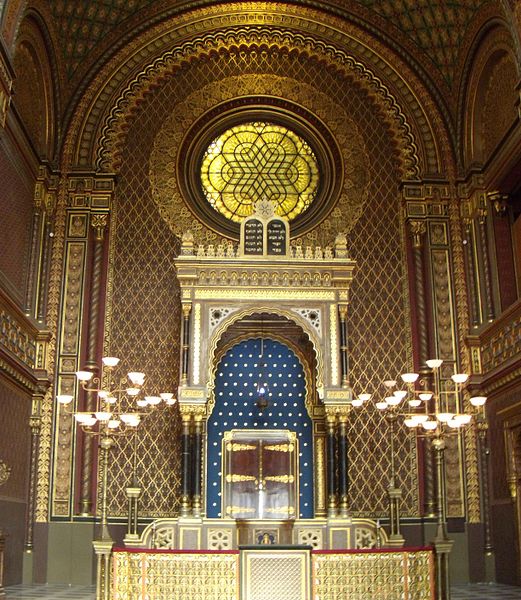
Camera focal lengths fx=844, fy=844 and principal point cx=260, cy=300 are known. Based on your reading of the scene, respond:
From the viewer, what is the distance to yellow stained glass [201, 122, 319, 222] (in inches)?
699

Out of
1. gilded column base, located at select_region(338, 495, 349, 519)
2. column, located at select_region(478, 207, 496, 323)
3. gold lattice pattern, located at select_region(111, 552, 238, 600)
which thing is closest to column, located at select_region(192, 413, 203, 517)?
gilded column base, located at select_region(338, 495, 349, 519)

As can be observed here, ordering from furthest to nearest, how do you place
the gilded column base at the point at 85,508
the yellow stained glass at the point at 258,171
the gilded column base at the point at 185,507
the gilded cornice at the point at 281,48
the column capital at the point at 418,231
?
the yellow stained glass at the point at 258,171
the gilded cornice at the point at 281,48
the column capital at the point at 418,231
the gilded column base at the point at 85,508
the gilded column base at the point at 185,507

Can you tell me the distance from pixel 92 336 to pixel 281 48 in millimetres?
7283

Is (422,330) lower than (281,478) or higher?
higher

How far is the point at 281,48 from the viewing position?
706 inches

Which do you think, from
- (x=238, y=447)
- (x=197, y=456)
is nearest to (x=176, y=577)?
(x=197, y=456)

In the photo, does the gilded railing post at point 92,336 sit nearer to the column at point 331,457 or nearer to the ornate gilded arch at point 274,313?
the ornate gilded arch at point 274,313

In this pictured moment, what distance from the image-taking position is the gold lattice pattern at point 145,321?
1580 centimetres

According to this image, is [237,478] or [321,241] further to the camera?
[321,241]

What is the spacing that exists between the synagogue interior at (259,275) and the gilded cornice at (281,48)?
0.16ft

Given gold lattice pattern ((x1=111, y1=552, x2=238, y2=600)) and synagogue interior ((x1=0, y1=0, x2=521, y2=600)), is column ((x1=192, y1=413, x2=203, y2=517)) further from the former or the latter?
gold lattice pattern ((x1=111, y1=552, x2=238, y2=600))

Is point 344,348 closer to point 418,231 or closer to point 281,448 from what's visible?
point 281,448

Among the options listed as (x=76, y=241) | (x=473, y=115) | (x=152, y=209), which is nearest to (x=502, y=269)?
(x=473, y=115)

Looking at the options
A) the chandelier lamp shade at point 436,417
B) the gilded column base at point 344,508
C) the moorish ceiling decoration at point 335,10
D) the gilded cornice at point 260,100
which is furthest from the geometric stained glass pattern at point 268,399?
the moorish ceiling decoration at point 335,10
